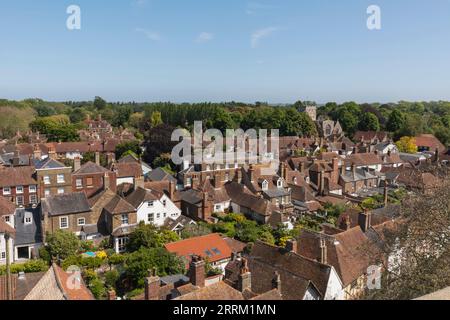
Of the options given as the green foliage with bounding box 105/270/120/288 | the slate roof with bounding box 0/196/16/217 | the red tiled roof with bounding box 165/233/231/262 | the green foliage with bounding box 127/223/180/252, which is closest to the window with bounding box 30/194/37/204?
the slate roof with bounding box 0/196/16/217

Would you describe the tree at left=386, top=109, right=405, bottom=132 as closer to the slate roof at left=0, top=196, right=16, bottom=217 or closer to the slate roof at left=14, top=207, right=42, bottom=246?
the slate roof at left=14, top=207, right=42, bottom=246

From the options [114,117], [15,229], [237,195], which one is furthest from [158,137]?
[114,117]

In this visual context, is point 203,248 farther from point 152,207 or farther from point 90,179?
point 90,179

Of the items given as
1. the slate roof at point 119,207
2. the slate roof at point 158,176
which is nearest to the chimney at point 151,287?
the slate roof at point 119,207

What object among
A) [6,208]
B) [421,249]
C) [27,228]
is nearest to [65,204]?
[27,228]

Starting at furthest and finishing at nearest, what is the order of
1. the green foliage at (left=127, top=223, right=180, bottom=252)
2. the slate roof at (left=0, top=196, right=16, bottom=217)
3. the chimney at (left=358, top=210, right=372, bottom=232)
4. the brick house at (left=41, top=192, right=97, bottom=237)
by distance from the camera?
the brick house at (left=41, top=192, right=97, bottom=237) → the slate roof at (left=0, top=196, right=16, bottom=217) → the green foliage at (left=127, top=223, right=180, bottom=252) → the chimney at (left=358, top=210, right=372, bottom=232)

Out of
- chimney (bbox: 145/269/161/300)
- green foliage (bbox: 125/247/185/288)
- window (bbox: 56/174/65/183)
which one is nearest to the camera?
chimney (bbox: 145/269/161/300)
